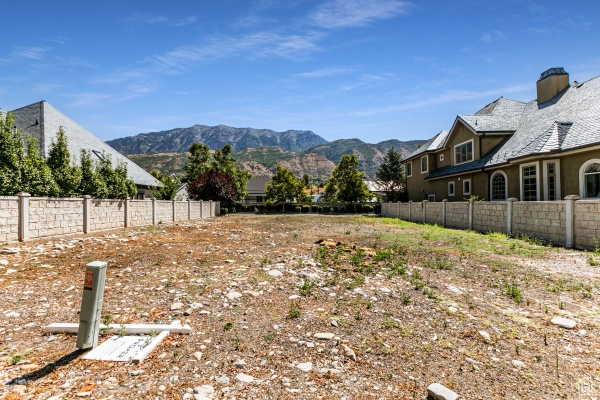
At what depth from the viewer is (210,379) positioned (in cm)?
268

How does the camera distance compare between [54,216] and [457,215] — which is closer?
[54,216]

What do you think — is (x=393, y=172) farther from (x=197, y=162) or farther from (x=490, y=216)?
(x=490, y=216)

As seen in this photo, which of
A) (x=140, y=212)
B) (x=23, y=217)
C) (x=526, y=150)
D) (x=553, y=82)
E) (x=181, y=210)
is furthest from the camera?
(x=181, y=210)

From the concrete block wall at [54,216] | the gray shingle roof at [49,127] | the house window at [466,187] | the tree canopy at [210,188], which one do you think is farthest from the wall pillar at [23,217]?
the house window at [466,187]

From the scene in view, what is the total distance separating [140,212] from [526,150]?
880 inches

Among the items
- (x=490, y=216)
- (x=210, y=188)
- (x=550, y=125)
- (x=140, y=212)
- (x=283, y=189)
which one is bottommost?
(x=490, y=216)

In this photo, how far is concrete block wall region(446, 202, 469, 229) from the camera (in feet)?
52.0

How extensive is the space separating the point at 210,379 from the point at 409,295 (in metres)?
3.33

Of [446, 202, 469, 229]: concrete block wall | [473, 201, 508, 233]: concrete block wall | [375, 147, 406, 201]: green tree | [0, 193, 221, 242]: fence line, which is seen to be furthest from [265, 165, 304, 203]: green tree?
[473, 201, 508, 233]: concrete block wall

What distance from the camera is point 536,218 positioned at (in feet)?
36.4

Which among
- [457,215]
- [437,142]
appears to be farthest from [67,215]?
[437,142]

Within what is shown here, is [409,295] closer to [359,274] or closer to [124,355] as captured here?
[359,274]

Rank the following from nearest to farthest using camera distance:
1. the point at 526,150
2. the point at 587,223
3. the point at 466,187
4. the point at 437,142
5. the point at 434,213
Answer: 1. the point at 587,223
2. the point at 526,150
3. the point at 434,213
4. the point at 466,187
5. the point at 437,142

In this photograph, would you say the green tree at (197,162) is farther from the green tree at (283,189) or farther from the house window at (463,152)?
the house window at (463,152)
